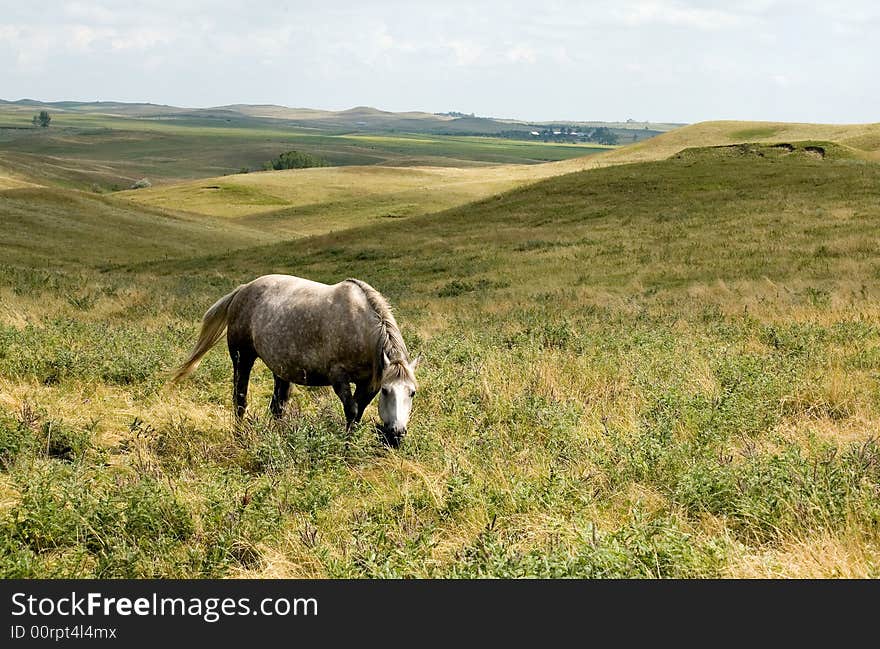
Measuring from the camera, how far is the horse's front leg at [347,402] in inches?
332

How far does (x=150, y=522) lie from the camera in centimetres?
588

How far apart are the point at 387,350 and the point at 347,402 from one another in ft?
2.93

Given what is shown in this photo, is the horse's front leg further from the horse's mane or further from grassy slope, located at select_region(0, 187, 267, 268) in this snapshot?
grassy slope, located at select_region(0, 187, 267, 268)

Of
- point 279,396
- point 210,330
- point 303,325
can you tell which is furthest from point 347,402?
point 210,330

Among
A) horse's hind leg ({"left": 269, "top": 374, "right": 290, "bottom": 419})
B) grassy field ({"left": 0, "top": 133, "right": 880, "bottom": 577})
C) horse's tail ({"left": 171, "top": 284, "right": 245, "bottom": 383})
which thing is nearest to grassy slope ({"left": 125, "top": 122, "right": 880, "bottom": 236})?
grassy field ({"left": 0, "top": 133, "right": 880, "bottom": 577})

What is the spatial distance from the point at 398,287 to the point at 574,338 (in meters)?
16.6

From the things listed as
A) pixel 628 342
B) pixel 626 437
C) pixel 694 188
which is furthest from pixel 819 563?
pixel 694 188

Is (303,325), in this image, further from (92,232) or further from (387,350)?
(92,232)

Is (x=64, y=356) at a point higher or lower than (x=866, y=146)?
lower

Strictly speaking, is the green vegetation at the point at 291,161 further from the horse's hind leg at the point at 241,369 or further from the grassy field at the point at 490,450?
the horse's hind leg at the point at 241,369

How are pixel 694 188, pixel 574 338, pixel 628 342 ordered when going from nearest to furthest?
pixel 628 342
pixel 574 338
pixel 694 188

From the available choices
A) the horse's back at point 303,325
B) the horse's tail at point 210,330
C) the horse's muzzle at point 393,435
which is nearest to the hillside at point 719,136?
the horse's tail at point 210,330

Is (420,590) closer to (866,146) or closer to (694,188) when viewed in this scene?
(694,188)

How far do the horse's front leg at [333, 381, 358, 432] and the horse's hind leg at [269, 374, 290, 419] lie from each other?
4.29 feet
